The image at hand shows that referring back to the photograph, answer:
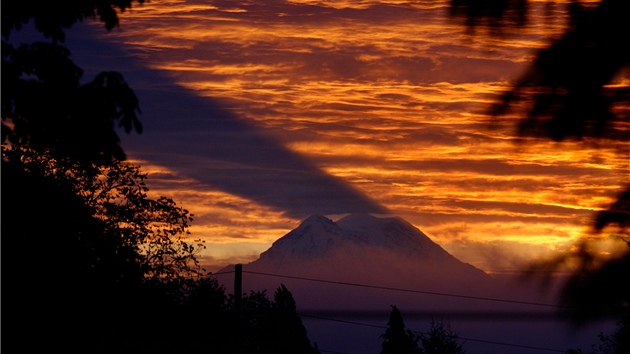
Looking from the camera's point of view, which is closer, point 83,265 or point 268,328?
point 83,265

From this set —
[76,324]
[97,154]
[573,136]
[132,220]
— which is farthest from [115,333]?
[573,136]

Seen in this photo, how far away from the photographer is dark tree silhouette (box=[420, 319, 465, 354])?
7469cm

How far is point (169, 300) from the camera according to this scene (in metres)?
32.6

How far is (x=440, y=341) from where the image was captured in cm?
7638

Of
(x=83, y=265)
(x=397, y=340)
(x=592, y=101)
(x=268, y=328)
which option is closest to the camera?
(x=592, y=101)

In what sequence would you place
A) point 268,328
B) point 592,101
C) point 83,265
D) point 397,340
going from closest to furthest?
point 592,101 < point 83,265 < point 268,328 < point 397,340

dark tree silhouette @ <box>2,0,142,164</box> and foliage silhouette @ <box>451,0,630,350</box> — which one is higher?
dark tree silhouette @ <box>2,0,142,164</box>

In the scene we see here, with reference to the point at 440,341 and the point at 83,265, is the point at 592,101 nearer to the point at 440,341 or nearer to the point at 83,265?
the point at 83,265

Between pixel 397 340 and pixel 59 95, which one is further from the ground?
pixel 59 95

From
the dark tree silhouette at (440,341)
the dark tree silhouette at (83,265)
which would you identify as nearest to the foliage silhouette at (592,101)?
the dark tree silhouette at (83,265)

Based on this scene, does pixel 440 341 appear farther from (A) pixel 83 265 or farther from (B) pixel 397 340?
(A) pixel 83 265

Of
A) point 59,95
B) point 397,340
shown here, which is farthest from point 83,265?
point 397,340

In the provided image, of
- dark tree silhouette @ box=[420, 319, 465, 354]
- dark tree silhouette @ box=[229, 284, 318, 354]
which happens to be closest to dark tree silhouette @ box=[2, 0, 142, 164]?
dark tree silhouette @ box=[229, 284, 318, 354]

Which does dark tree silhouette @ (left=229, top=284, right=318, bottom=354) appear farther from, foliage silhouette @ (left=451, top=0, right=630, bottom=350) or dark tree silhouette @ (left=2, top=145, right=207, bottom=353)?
foliage silhouette @ (left=451, top=0, right=630, bottom=350)
